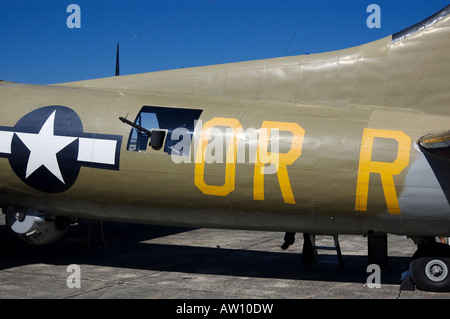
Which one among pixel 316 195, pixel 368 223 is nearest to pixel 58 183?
pixel 316 195

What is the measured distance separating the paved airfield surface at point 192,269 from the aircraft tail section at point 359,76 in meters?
4.00

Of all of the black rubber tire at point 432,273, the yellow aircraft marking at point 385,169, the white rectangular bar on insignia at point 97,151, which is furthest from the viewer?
the white rectangular bar on insignia at point 97,151

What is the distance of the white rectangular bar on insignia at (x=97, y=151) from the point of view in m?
11.0

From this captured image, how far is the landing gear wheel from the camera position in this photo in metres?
10.3

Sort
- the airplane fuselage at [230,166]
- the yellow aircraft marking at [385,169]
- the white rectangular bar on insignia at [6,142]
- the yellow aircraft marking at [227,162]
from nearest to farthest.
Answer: the yellow aircraft marking at [385,169] → the airplane fuselage at [230,166] → the yellow aircraft marking at [227,162] → the white rectangular bar on insignia at [6,142]

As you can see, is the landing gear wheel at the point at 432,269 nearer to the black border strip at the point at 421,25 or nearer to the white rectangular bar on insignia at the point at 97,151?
the black border strip at the point at 421,25

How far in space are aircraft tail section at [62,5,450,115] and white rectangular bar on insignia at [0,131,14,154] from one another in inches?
157

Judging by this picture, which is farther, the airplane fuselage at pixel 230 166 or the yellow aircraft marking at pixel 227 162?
the yellow aircraft marking at pixel 227 162

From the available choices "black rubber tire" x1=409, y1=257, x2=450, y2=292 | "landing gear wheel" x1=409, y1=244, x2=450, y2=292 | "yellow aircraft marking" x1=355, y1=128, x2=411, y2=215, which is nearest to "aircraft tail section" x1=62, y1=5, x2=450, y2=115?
"yellow aircraft marking" x1=355, y1=128, x2=411, y2=215

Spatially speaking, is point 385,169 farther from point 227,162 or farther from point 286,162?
point 227,162

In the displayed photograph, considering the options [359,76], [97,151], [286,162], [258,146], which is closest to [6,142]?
[97,151]

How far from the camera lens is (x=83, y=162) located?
1117 cm

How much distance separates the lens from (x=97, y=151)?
11133 millimetres

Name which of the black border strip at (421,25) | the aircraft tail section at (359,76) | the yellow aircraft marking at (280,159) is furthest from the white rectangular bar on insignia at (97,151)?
the black border strip at (421,25)
